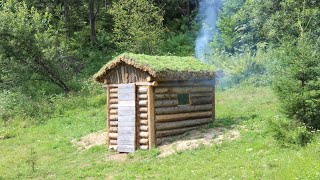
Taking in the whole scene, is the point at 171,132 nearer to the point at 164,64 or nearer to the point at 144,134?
the point at 144,134

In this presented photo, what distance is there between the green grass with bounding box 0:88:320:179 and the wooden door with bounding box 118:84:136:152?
841 mm

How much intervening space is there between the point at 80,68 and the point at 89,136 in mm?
16858

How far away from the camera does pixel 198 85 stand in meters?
17.8

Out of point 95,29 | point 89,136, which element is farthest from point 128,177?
point 95,29

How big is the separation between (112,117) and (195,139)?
12.6 feet

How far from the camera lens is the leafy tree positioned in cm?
2769

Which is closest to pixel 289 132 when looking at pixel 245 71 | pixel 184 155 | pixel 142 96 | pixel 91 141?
pixel 184 155

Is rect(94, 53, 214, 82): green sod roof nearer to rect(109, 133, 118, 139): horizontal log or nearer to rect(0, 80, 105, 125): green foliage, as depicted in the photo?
rect(109, 133, 118, 139): horizontal log

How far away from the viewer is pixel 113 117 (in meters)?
17.7

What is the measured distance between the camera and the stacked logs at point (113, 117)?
17500 mm

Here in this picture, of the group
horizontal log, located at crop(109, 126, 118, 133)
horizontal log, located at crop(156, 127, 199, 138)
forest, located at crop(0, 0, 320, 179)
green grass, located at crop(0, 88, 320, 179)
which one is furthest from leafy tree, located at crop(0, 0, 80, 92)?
horizontal log, located at crop(156, 127, 199, 138)

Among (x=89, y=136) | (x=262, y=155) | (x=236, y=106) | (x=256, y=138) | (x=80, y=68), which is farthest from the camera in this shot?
(x=80, y=68)

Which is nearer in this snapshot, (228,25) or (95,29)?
(228,25)

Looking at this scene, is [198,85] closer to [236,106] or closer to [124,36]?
[236,106]
